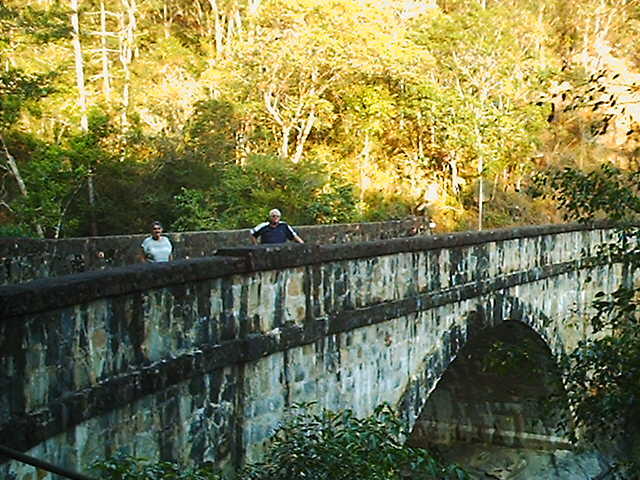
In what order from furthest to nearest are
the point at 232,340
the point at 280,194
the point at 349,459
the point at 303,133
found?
the point at 303,133 → the point at 280,194 → the point at 232,340 → the point at 349,459

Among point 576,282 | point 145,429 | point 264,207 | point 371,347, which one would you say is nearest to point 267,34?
point 264,207

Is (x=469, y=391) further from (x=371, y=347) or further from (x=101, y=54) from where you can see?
(x=101, y=54)

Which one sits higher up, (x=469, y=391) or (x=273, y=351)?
(x=273, y=351)

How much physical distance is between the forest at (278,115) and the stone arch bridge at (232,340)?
2517 mm

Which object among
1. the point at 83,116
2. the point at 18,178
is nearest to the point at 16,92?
the point at 83,116

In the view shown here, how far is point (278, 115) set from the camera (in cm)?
1966

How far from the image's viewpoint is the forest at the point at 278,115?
1552cm

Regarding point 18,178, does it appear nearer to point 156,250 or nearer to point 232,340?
point 156,250

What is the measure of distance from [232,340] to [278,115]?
49.0 ft

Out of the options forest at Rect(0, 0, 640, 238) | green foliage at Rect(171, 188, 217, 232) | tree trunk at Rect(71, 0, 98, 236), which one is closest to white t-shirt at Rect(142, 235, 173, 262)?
forest at Rect(0, 0, 640, 238)

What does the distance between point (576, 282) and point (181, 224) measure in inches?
311

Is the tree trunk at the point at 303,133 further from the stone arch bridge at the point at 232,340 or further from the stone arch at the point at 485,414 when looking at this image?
the stone arch bridge at the point at 232,340

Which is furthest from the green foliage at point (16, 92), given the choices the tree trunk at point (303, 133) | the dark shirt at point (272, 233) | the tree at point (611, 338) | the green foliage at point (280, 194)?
the tree at point (611, 338)

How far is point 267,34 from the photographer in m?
18.9
